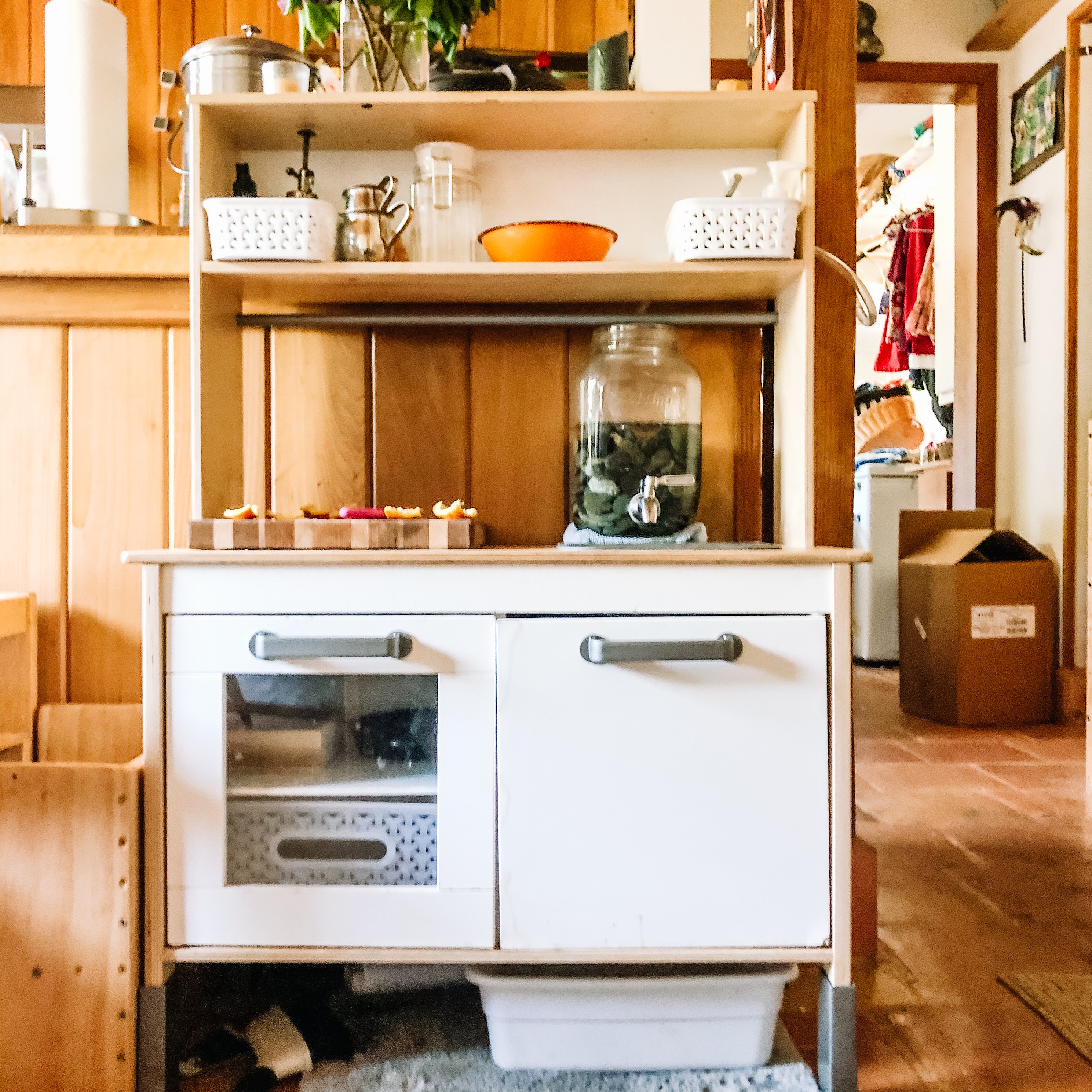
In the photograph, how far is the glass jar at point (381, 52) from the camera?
5.11 feet

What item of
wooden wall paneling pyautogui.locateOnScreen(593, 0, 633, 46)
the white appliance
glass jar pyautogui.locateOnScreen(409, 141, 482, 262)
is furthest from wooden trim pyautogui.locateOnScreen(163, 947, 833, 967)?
the white appliance

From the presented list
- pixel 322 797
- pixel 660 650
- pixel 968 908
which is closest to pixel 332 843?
pixel 322 797

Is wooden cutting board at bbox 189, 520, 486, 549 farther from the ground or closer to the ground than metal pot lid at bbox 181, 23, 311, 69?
closer to the ground

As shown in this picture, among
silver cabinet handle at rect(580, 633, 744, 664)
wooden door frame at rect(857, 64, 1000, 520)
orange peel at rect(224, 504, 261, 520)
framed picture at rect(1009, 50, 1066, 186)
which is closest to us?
silver cabinet handle at rect(580, 633, 744, 664)

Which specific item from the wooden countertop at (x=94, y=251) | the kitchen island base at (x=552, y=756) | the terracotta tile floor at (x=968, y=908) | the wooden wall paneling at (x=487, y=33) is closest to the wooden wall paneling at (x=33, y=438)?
the wooden countertop at (x=94, y=251)

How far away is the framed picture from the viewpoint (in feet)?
10.8

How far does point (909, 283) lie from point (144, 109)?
396 centimetres

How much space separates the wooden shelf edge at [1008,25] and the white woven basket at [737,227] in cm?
272

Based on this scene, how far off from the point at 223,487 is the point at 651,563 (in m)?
0.75

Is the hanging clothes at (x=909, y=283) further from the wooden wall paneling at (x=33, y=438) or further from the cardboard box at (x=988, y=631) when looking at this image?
the wooden wall paneling at (x=33, y=438)

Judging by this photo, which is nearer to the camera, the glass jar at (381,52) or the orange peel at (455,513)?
the orange peel at (455,513)

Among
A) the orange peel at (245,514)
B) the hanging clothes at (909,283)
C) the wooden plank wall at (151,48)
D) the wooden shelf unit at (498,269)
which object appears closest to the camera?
the orange peel at (245,514)

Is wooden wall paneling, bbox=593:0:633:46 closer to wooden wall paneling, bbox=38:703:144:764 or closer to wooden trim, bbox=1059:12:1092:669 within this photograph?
wooden wall paneling, bbox=38:703:144:764

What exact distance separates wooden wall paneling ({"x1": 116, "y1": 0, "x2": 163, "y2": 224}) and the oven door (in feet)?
4.01
